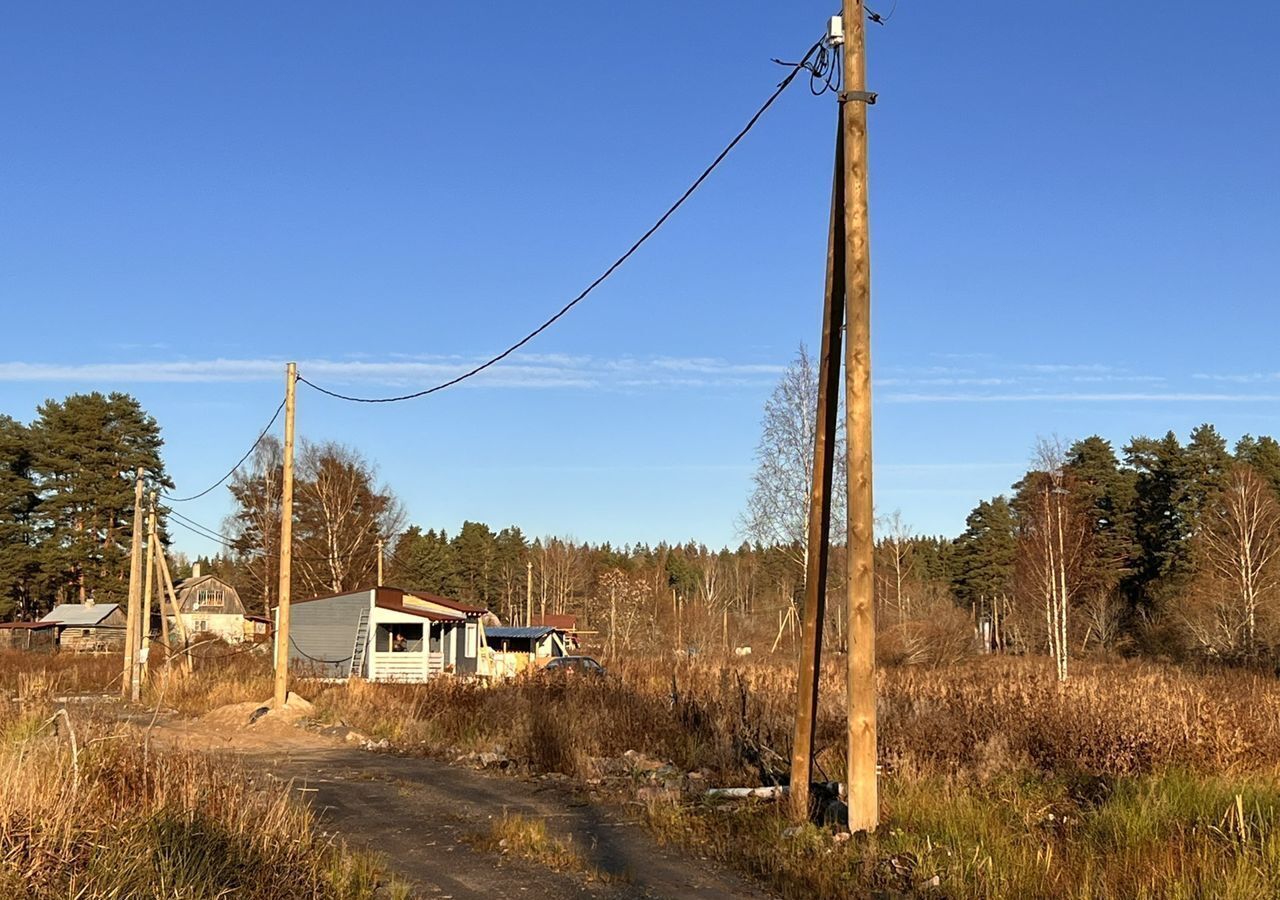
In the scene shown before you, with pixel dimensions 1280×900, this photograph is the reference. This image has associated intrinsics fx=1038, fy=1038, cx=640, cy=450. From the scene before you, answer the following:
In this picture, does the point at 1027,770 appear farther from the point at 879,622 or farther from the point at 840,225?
the point at 879,622

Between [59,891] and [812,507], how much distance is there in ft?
20.6

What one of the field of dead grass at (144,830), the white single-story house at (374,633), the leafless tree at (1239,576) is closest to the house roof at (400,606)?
the white single-story house at (374,633)

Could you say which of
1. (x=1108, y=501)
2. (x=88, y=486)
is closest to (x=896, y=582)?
(x=1108, y=501)

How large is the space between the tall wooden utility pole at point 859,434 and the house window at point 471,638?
3689 cm

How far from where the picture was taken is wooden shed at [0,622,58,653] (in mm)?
54750

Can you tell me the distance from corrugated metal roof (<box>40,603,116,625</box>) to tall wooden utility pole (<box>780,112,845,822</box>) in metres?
57.5

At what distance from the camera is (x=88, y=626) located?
57156 millimetres

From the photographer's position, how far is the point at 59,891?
5043 millimetres

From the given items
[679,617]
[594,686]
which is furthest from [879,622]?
[594,686]

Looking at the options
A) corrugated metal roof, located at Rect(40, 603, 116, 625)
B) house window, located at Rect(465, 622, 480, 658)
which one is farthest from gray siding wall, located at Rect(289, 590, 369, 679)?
corrugated metal roof, located at Rect(40, 603, 116, 625)

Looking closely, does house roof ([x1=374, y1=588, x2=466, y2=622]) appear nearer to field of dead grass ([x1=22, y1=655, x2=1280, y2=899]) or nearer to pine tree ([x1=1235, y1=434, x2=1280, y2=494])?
field of dead grass ([x1=22, y1=655, x2=1280, y2=899])

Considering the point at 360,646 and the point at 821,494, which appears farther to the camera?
the point at 360,646

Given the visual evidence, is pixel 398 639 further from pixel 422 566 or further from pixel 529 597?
pixel 422 566

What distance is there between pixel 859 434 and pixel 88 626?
195 ft
